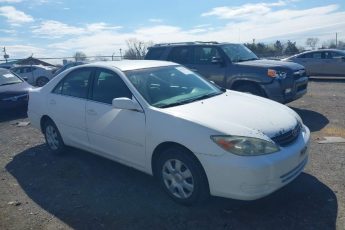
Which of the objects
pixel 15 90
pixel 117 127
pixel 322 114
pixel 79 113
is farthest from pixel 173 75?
pixel 15 90

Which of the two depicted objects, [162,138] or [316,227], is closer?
[316,227]

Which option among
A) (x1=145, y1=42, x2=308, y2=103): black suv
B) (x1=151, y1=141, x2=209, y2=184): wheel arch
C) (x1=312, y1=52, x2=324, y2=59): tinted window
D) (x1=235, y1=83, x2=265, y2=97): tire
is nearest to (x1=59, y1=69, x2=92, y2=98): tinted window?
(x1=151, y1=141, x2=209, y2=184): wheel arch

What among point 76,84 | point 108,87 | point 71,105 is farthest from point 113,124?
point 76,84

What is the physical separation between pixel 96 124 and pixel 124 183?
90 cm

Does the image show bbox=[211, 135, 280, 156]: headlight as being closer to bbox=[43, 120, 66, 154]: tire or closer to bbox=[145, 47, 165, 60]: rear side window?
bbox=[43, 120, 66, 154]: tire

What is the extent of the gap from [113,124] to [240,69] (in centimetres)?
462

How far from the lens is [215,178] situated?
3.54m

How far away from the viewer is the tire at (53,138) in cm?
588

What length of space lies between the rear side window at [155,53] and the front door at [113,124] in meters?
4.92

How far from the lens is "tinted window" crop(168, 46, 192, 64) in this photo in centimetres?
938

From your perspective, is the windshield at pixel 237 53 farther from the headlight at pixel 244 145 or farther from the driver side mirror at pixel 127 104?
the headlight at pixel 244 145

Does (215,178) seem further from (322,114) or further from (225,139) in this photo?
(322,114)

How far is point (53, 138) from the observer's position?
19.8ft

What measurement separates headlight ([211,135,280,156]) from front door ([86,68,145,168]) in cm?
107
